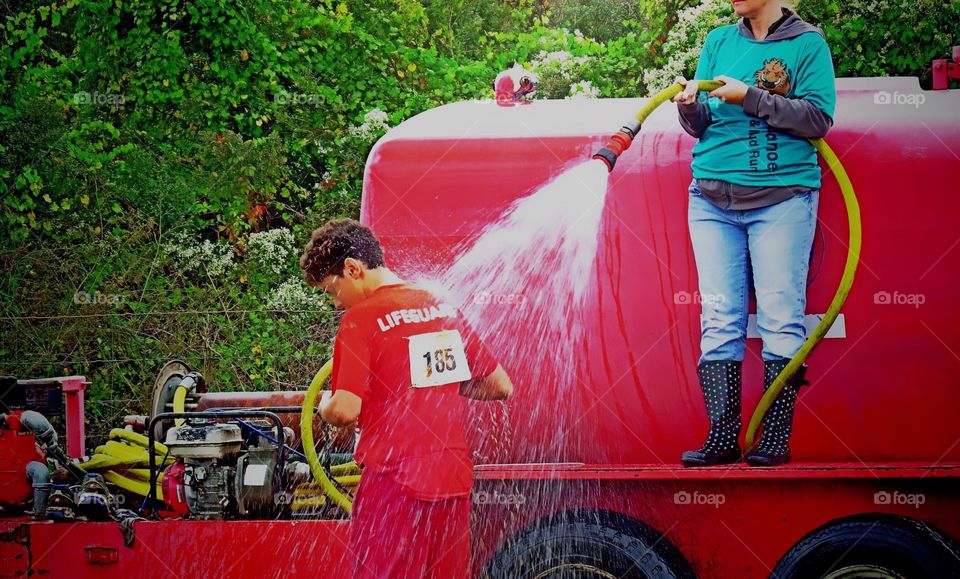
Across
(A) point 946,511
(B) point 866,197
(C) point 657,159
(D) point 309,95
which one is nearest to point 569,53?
(D) point 309,95

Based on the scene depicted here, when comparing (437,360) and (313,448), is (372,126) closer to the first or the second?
(313,448)

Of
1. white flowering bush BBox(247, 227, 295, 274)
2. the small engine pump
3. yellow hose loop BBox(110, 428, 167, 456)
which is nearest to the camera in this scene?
the small engine pump

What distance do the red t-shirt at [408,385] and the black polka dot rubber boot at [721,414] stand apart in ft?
3.08

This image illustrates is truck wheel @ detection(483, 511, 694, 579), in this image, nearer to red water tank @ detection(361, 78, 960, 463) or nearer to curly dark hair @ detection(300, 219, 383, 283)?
red water tank @ detection(361, 78, 960, 463)

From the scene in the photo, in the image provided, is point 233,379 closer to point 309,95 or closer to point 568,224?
point 309,95

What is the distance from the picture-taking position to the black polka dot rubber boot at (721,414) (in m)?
3.54

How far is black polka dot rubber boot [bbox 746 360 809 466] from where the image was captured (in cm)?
350

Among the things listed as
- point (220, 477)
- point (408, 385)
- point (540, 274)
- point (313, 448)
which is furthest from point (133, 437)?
point (540, 274)

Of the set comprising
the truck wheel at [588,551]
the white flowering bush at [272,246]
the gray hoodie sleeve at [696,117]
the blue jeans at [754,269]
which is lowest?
the truck wheel at [588,551]

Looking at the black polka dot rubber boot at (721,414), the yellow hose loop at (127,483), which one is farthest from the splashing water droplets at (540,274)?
the yellow hose loop at (127,483)

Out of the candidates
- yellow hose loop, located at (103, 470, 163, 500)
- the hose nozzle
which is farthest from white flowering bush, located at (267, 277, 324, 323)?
the hose nozzle

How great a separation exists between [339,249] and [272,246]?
94.8 inches

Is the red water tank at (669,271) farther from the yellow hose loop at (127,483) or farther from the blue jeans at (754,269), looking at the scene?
the yellow hose loop at (127,483)

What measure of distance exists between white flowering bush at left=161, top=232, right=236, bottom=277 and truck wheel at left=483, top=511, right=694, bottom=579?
307 centimetres
